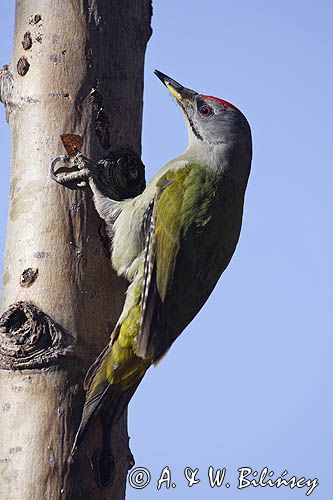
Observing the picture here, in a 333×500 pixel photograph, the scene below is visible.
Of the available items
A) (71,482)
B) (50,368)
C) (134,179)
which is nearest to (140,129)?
(134,179)

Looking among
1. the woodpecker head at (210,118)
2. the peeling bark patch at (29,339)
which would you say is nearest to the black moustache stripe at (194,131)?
the woodpecker head at (210,118)

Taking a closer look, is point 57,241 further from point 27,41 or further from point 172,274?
point 27,41

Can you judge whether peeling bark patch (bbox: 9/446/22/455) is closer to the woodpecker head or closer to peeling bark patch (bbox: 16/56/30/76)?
peeling bark patch (bbox: 16/56/30/76)

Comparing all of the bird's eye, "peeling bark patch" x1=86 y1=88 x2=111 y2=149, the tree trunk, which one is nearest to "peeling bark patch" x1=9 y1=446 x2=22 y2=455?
the tree trunk

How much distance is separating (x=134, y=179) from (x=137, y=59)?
0.49 metres

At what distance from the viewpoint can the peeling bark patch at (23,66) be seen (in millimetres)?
2799

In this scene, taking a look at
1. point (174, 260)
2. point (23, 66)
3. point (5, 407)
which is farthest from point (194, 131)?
point (5, 407)

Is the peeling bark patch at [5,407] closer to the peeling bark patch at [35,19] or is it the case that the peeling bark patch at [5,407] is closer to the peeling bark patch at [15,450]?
the peeling bark patch at [15,450]

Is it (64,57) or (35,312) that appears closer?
(35,312)

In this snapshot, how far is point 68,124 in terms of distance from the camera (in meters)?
2.72

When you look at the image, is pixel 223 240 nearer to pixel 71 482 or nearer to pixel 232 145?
pixel 232 145

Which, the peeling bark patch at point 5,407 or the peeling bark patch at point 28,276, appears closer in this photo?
the peeling bark patch at point 5,407

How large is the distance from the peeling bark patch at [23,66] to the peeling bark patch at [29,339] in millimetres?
889

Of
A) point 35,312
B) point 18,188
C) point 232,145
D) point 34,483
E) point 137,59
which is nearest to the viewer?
point 34,483
